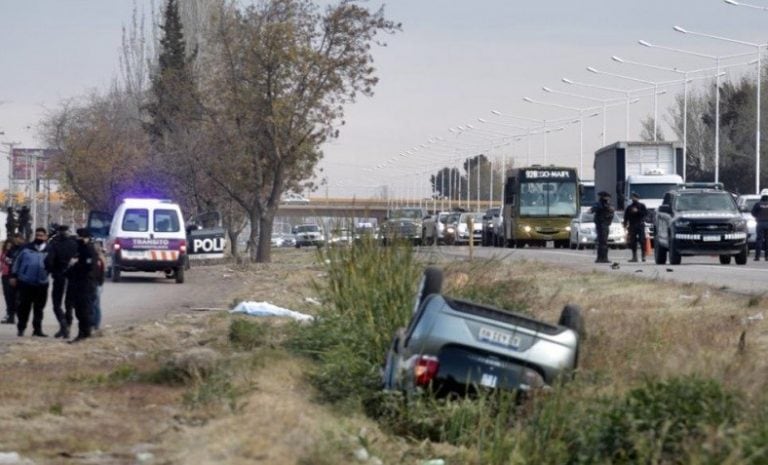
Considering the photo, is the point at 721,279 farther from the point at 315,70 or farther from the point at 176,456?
the point at 315,70

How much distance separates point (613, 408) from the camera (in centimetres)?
1089

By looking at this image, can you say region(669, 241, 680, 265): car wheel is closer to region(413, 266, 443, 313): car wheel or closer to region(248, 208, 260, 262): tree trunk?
region(248, 208, 260, 262): tree trunk

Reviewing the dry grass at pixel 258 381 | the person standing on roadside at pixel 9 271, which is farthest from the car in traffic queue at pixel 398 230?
the person standing on roadside at pixel 9 271

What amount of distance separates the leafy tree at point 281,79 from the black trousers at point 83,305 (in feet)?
94.6

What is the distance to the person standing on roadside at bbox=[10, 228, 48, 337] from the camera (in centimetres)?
2339

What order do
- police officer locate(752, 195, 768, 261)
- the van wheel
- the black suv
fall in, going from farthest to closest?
police officer locate(752, 195, 768, 261) → the van wheel → the black suv

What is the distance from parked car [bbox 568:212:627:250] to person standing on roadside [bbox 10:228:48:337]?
35.4 m

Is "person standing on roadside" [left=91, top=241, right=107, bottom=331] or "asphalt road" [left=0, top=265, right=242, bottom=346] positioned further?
"asphalt road" [left=0, top=265, right=242, bottom=346]

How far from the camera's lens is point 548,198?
203 feet

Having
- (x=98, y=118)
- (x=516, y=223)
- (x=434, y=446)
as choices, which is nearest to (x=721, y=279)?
(x=434, y=446)

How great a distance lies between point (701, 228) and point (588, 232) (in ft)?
66.4

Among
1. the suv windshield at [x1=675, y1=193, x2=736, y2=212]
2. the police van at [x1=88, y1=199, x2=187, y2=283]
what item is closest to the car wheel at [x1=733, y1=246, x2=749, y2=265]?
the suv windshield at [x1=675, y1=193, x2=736, y2=212]

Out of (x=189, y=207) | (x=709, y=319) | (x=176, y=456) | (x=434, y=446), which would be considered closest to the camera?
(x=176, y=456)

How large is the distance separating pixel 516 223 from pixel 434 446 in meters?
49.7
